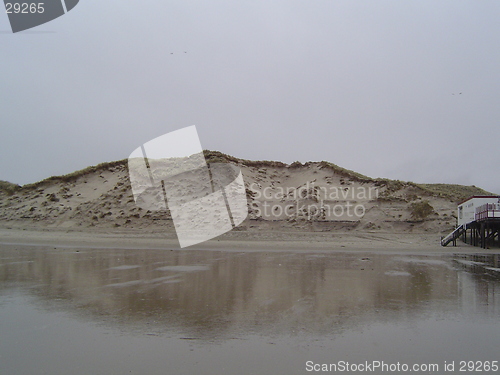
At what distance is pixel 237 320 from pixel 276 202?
1143 inches

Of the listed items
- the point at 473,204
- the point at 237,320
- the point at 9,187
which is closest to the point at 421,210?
the point at 473,204

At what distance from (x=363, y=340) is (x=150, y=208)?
30.8 metres

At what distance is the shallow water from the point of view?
466 centimetres

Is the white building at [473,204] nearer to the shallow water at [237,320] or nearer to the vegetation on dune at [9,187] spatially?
the shallow water at [237,320]

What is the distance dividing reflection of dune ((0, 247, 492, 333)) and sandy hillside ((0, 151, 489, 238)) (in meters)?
16.4

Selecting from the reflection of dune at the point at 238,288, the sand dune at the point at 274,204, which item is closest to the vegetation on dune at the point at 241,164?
the sand dune at the point at 274,204

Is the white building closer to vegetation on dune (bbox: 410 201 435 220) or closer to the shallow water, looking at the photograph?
vegetation on dune (bbox: 410 201 435 220)

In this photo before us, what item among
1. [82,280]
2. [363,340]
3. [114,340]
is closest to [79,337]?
[114,340]

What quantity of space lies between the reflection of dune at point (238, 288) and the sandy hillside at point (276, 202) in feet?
53.7

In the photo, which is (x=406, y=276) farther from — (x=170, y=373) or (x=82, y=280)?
(x=82, y=280)

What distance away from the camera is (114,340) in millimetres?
5281

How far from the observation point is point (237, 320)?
632cm

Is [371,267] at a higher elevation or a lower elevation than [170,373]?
lower

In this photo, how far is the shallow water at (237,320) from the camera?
183 inches
